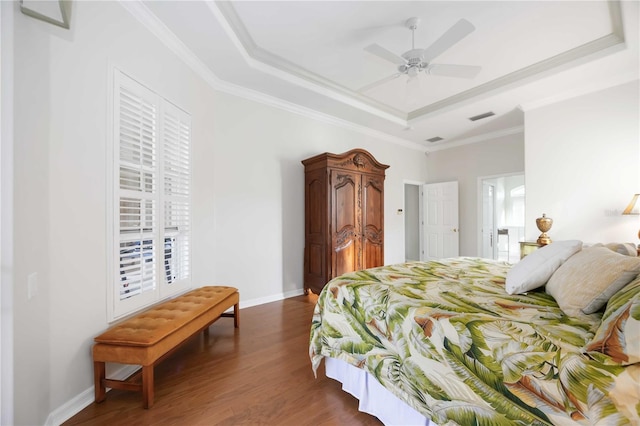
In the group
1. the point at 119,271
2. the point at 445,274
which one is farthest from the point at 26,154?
the point at 445,274

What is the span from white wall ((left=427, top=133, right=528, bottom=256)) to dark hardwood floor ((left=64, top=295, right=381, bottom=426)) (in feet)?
14.3

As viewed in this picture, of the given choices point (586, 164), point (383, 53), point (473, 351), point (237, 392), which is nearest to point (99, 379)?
point (237, 392)

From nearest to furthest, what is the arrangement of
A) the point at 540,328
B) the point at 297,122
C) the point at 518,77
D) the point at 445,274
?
the point at 540,328, the point at 445,274, the point at 518,77, the point at 297,122

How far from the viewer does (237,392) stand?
179 cm

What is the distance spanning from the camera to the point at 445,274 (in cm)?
205

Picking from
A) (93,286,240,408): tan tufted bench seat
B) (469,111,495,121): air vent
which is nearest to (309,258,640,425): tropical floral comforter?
(93,286,240,408): tan tufted bench seat

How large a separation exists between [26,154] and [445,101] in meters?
4.75

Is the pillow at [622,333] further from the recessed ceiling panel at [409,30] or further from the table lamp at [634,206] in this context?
the table lamp at [634,206]

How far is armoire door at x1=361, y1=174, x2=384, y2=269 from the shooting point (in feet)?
13.4

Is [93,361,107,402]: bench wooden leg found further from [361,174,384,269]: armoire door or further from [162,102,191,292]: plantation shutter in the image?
[361,174,384,269]: armoire door

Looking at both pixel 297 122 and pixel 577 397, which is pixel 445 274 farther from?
pixel 297 122

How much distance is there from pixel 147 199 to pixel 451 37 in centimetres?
288

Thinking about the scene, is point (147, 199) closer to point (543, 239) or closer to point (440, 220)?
point (543, 239)

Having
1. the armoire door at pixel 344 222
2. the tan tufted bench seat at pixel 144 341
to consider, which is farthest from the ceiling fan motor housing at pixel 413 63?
the tan tufted bench seat at pixel 144 341
